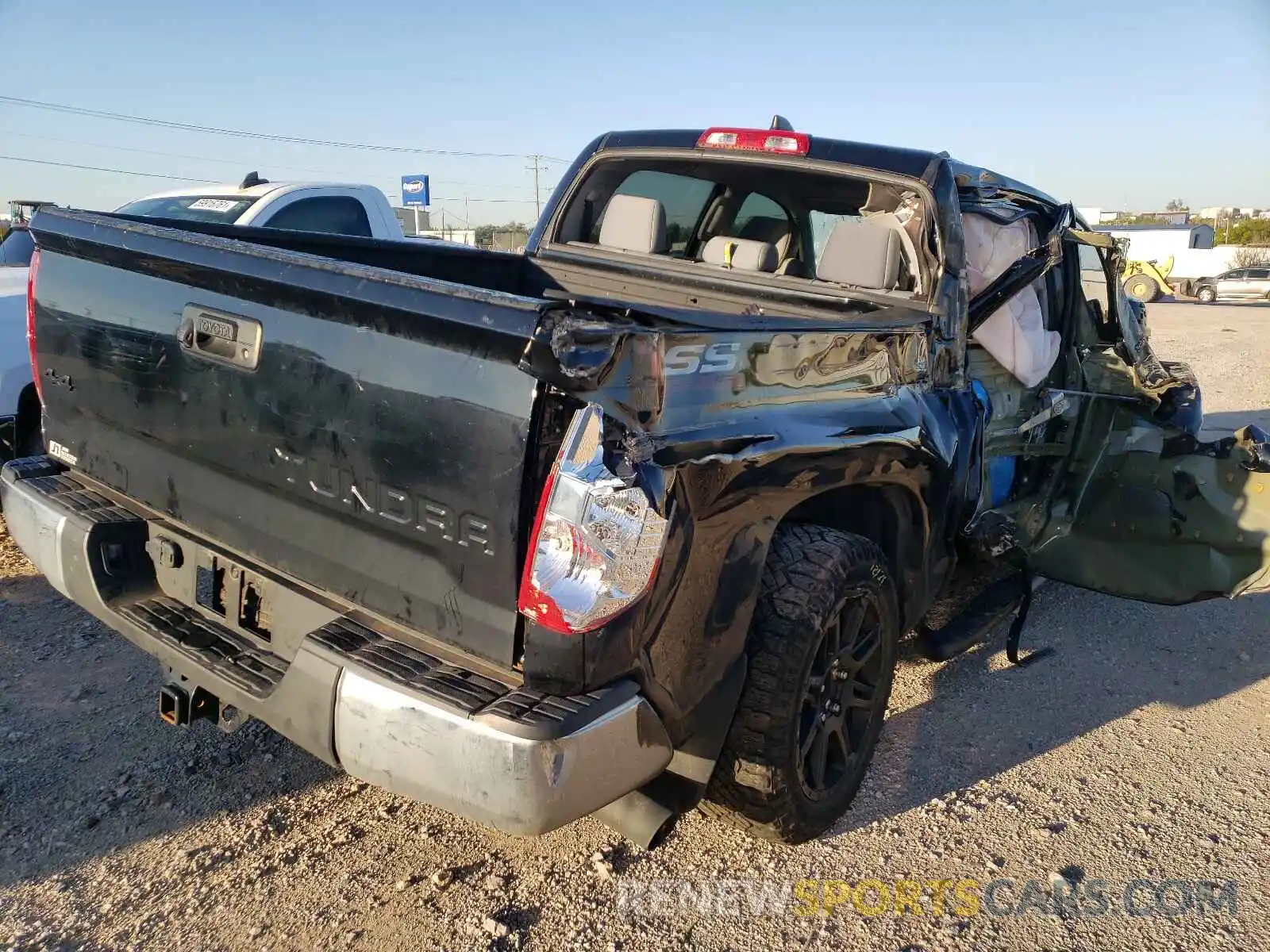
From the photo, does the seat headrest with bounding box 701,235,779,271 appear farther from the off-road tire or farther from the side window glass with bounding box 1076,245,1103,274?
the side window glass with bounding box 1076,245,1103,274

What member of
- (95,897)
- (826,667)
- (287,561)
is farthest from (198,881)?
(826,667)

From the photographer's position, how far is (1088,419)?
179 inches

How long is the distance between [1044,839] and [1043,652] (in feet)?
5.30

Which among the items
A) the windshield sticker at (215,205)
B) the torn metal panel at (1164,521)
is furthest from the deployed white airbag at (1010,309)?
the windshield sticker at (215,205)

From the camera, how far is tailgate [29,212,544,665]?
6.38 ft

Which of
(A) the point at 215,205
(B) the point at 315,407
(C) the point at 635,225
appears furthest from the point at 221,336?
(A) the point at 215,205

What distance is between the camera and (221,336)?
7.78ft

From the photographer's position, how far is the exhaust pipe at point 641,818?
7.69 feet

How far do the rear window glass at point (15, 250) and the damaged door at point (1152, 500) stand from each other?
6526 millimetres

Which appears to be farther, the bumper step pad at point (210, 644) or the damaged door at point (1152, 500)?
the damaged door at point (1152, 500)

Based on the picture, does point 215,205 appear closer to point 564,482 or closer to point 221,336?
point 221,336

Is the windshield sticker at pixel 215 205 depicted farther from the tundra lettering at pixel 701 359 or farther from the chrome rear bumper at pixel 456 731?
the tundra lettering at pixel 701 359

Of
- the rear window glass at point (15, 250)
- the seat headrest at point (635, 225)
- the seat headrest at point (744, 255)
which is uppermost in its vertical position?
the seat headrest at point (635, 225)

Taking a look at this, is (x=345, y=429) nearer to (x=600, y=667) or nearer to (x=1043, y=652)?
(x=600, y=667)
